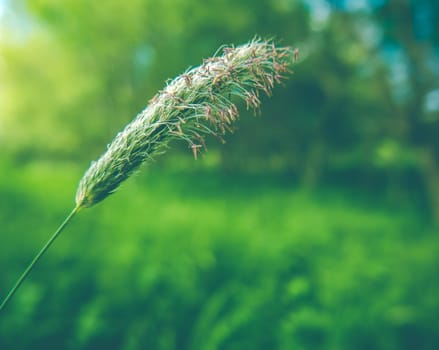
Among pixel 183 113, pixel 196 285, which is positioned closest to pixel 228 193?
pixel 196 285

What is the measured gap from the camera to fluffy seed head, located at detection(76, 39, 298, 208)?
1.06 metres

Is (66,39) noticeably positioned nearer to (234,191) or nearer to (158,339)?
(234,191)

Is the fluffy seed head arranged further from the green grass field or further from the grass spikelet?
the green grass field

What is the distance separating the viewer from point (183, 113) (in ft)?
3.56

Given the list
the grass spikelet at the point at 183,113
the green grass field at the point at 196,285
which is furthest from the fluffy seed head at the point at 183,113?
the green grass field at the point at 196,285

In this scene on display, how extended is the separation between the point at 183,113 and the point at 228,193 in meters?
11.3

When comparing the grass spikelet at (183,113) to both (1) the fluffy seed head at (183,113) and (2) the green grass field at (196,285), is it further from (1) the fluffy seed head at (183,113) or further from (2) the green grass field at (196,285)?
(2) the green grass field at (196,285)

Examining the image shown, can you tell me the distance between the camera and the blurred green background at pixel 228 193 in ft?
9.55

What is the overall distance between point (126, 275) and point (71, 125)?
16.5 metres

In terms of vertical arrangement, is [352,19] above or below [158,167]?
above

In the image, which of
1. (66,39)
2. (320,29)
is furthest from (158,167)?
(320,29)

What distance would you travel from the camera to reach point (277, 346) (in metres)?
2.70

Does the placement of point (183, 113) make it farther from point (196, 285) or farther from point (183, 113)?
point (196, 285)

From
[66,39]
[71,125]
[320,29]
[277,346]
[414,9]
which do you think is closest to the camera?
[277,346]
